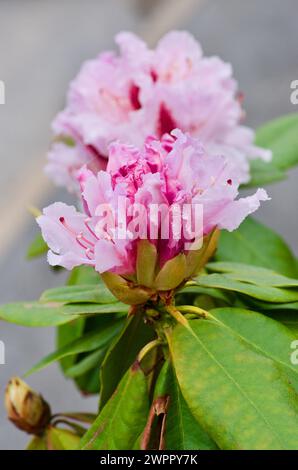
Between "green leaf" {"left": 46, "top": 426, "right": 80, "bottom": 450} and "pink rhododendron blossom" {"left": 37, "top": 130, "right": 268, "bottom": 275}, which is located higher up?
"pink rhododendron blossom" {"left": 37, "top": 130, "right": 268, "bottom": 275}

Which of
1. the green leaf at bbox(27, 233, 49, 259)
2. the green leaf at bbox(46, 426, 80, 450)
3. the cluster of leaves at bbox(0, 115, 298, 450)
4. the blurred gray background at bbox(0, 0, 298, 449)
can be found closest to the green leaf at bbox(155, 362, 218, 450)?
the cluster of leaves at bbox(0, 115, 298, 450)

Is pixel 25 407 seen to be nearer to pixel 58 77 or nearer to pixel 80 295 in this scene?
pixel 80 295

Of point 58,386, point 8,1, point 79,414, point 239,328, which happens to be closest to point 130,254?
point 239,328

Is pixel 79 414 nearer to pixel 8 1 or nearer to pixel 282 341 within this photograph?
pixel 282 341

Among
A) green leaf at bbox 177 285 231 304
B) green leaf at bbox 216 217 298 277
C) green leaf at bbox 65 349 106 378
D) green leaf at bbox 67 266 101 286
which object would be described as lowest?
green leaf at bbox 65 349 106 378

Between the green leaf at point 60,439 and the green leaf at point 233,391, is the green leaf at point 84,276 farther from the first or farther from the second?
the green leaf at point 233,391

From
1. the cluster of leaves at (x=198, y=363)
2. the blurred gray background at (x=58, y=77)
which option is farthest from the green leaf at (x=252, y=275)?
the blurred gray background at (x=58, y=77)

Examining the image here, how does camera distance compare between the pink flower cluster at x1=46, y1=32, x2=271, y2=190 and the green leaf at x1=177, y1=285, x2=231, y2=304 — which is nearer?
the green leaf at x1=177, y1=285, x2=231, y2=304

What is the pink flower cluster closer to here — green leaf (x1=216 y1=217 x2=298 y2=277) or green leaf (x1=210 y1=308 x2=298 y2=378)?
green leaf (x1=216 y1=217 x2=298 y2=277)
